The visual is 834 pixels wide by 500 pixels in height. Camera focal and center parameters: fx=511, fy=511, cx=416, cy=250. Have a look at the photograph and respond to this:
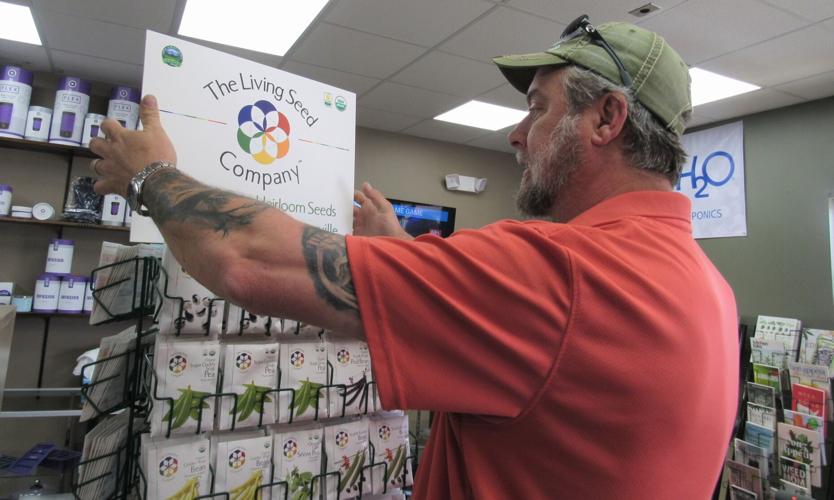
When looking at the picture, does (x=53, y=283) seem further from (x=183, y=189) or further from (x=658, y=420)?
(x=658, y=420)

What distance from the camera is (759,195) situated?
4.09m

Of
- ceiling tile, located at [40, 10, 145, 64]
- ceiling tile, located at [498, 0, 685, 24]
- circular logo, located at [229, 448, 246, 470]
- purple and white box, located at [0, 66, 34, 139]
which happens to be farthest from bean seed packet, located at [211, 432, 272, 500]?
purple and white box, located at [0, 66, 34, 139]

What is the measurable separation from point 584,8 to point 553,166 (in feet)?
7.07

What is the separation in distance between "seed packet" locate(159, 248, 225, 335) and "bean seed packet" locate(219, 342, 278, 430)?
9cm

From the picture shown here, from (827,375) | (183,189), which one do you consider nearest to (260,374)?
(183,189)

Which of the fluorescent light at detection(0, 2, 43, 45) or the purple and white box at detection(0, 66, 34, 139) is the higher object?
the fluorescent light at detection(0, 2, 43, 45)

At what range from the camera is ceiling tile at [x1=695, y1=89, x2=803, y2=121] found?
370cm

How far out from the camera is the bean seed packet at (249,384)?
3.87ft

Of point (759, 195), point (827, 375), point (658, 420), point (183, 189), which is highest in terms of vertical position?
point (759, 195)

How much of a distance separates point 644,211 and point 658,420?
11.7 inches

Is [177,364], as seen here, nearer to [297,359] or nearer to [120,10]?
[297,359]

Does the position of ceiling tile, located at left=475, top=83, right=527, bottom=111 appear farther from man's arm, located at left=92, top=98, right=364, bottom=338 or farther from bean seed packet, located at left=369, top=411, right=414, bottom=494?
man's arm, located at left=92, top=98, right=364, bottom=338

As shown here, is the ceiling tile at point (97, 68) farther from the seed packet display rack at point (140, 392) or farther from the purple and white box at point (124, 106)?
the seed packet display rack at point (140, 392)

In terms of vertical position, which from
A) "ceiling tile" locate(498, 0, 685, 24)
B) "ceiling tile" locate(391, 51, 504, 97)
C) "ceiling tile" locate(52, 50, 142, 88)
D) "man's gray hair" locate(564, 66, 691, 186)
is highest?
"ceiling tile" locate(391, 51, 504, 97)
